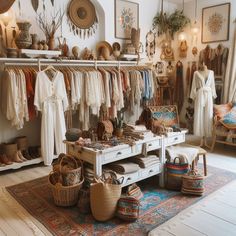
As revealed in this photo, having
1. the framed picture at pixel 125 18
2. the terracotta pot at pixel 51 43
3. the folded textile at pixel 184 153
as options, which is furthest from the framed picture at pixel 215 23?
the terracotta pot at pixel 51 43

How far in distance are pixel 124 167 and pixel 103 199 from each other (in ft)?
1.75

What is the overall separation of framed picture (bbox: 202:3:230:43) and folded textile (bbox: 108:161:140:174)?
385 centimetres

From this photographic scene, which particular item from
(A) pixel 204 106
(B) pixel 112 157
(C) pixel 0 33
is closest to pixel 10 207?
(B) pixel 112 157

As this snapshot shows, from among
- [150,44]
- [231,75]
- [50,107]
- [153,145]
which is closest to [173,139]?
[153,145]

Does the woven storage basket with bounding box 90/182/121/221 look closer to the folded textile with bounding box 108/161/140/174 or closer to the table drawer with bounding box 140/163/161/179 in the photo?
the folded textile with bounding box 108/161/140/174

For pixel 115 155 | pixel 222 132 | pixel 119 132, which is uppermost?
pixel 119 132

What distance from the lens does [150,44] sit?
19.5 feet

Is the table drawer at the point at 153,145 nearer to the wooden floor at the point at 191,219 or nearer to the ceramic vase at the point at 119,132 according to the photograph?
the ceramic vase at the point at 119,132

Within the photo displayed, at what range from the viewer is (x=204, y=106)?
5031mm

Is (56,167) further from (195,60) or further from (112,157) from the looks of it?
(195,60)

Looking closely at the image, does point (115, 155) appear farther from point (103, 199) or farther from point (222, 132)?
point (222, 132)

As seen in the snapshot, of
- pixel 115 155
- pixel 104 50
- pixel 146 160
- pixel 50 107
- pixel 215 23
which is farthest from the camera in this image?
pixel 215 23

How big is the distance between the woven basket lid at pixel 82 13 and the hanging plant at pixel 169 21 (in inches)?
66.3

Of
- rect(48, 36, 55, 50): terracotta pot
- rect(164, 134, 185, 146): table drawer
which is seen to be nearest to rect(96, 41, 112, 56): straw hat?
rect(48, 36, 55, 50): terracotta pot
